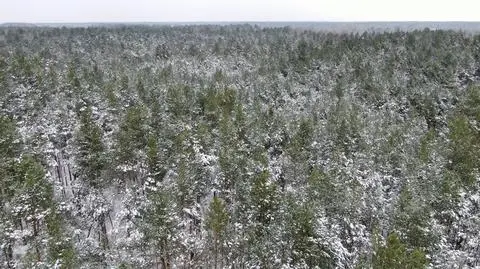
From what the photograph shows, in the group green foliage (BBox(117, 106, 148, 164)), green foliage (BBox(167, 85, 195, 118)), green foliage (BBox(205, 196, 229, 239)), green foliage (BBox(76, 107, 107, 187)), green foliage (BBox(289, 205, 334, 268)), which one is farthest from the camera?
green foliage (BBox(167, 85, 195, 118))

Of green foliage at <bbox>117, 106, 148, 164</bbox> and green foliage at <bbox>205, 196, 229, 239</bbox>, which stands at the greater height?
green foliage at <bbox>117, 106, 148, 164</bbox>

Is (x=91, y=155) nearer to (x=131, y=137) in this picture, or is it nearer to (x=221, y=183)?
(x=131, y=137)

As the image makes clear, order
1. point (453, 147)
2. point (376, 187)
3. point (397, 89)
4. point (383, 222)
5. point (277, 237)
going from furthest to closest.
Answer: point (397, 89), point (453, 147), point (376, 187), point (383, 222), point (277, 237)

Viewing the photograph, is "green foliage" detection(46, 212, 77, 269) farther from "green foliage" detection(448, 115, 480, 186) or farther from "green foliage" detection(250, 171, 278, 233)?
"green foliage" detection(448, 115, 480, 186)

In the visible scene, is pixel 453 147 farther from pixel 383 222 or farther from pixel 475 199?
pixel 383 222

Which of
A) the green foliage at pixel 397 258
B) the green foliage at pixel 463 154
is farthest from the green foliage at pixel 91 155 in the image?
the green foliage at pixel 463 154

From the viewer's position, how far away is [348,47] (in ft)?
366

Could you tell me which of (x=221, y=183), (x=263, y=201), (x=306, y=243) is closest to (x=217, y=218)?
(x=263, y=201)

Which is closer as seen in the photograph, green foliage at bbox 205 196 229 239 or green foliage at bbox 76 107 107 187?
green foliage at bbox 205 196 229 239

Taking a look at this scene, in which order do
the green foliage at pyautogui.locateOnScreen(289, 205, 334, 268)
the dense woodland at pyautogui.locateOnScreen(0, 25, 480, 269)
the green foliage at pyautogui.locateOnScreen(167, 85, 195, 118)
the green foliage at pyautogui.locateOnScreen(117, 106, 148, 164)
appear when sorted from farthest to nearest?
the green foliage at pyautogui.locateOnScreen(167, 85, 195, 118) → the green foliage at pyautogui.locateOnScreen(117, 106, 148, 164) → the dense woodland at pyautogui.locateOnScreen(0, 25, 480, 269) → the green foliage at pyautogui.locateOnScreen(289, 205, 334, 268)

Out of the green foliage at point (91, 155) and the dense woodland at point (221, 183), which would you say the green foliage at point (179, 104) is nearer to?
the dense woodland at point (221, 183)

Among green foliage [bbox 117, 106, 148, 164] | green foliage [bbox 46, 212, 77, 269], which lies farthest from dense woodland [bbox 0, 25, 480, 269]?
green foliage [bbox 117, 106, 148, 164]

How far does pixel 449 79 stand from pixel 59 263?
76312mm

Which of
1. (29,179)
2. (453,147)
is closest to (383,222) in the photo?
(453,147)
